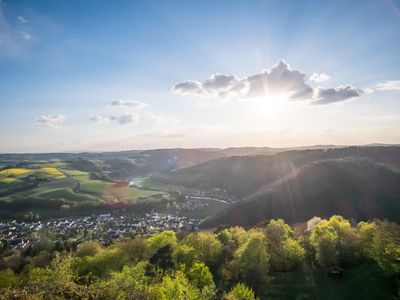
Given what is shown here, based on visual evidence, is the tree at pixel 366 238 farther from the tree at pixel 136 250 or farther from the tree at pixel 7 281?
the tree at pixel 7 281

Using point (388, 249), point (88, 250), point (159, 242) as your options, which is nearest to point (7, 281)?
point (88, 250)

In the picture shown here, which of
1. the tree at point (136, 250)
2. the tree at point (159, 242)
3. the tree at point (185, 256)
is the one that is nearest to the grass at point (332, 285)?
the tree at point (185, 256)

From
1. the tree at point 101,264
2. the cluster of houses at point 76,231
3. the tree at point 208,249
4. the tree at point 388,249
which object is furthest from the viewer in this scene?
the cluster of houses at point 76,231

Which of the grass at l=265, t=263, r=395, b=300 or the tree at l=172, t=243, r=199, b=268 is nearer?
the grass at l=265, t=263, r=395, b=300

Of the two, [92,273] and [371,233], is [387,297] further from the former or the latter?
[92,273]

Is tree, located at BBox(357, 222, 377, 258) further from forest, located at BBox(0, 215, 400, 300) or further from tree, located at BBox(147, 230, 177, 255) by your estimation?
tree, located at BBox(147, 230, 177, 255)

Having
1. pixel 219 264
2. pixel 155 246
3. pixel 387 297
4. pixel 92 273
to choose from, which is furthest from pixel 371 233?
pixel 92 273

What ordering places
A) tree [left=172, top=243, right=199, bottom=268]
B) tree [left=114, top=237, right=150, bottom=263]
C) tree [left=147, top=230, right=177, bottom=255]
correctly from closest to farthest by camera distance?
tree [left=172, top=243, right=199, bottom=268] < tree [left=114, top=237, right=150, bottom=263] < tree [left=147, top=230, right=177, bottom=255]

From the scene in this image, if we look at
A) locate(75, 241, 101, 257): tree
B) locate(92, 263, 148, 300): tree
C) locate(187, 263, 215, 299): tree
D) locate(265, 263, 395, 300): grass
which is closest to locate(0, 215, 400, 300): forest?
locate(265, 263, 395, 300): grass
